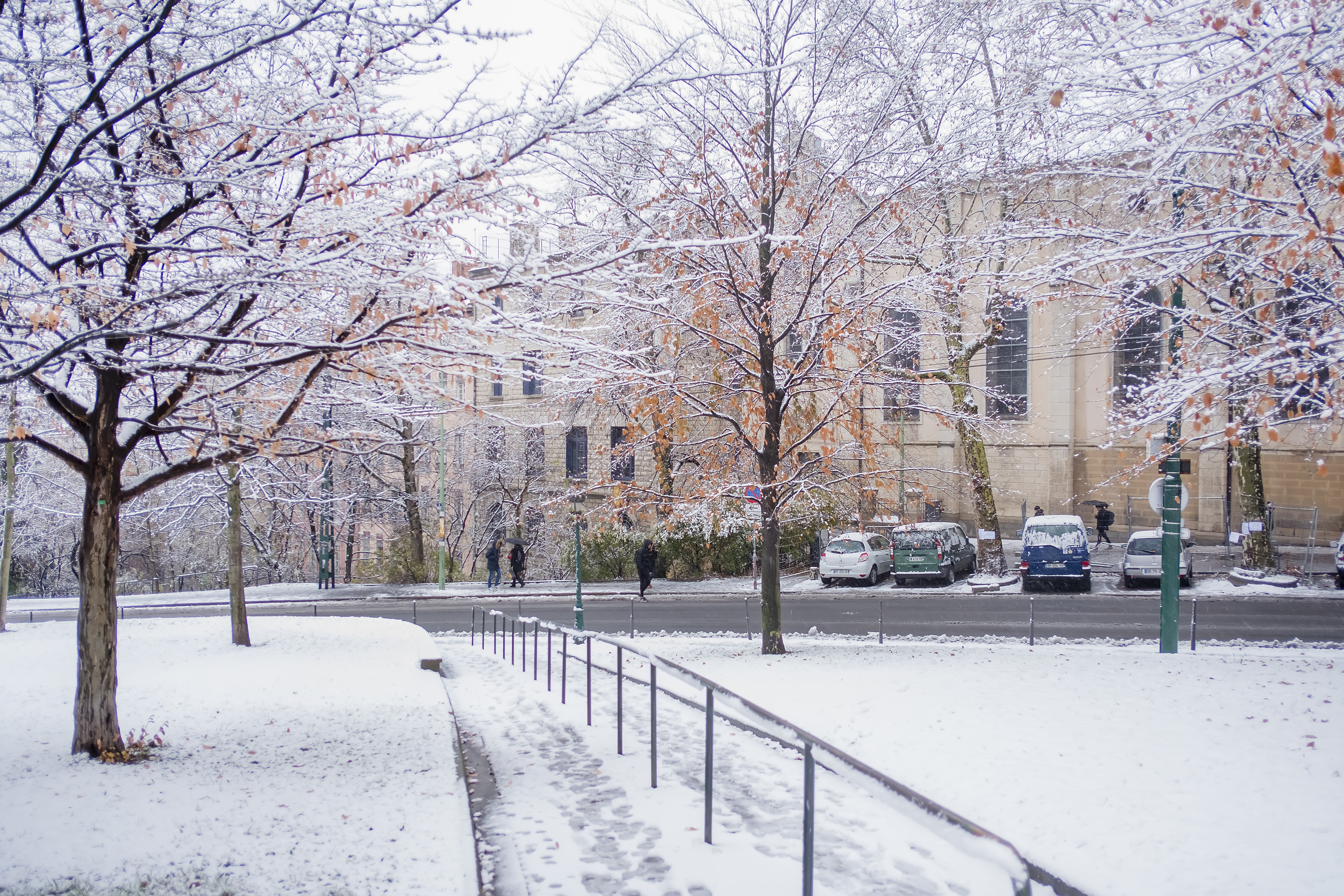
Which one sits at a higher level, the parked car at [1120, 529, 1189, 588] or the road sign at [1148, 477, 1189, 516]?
the road sign at [1148, 477, 1189, 516]

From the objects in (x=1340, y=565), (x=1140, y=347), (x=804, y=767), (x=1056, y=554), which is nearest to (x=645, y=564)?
(x=1056, y=554)

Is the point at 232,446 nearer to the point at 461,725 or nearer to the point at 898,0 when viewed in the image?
the point at 461,725

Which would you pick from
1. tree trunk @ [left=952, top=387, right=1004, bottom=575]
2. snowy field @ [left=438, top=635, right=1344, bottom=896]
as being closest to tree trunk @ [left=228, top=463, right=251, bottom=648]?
→ snowy field @ [left=438, top=635, right=1344, bottom=896]

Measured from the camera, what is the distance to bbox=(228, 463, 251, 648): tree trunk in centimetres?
1568

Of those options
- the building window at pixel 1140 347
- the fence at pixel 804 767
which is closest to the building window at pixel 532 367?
the fence at pixel 804 767

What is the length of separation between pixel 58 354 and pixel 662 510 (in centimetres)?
1099

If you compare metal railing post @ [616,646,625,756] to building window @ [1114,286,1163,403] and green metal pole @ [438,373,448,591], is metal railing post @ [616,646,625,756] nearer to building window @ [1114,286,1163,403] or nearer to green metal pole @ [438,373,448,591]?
building window @ [1114,286,1163,403]

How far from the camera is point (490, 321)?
5734 millimetres

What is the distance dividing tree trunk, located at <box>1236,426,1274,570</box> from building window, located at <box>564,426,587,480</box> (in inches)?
925

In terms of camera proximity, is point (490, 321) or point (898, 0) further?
point (898, 0)

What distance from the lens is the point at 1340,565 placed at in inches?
851

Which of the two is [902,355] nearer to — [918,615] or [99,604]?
[918,615]

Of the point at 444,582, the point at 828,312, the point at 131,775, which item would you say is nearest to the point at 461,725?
the point at 131,775

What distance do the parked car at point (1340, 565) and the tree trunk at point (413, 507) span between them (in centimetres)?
2556
